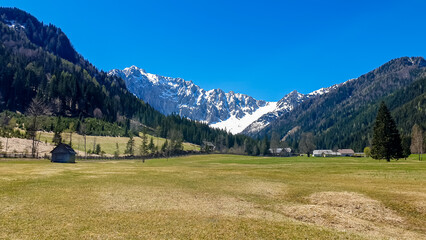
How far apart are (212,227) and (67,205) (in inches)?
507

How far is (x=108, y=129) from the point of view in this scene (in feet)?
619

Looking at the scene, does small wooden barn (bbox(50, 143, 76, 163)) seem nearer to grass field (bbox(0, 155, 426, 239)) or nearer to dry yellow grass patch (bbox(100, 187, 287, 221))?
grass field (bbox(0, 155, 426, 239))

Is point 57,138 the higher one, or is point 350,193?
point 57,138

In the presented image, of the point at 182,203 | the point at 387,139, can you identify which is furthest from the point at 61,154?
the point at 387,139

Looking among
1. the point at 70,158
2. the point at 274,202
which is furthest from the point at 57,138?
the point at 274,202

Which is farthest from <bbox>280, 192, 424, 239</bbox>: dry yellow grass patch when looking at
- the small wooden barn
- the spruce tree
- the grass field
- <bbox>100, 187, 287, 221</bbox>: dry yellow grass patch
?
the small wooden barn

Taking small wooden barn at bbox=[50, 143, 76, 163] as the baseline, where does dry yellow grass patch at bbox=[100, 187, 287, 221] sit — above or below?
below

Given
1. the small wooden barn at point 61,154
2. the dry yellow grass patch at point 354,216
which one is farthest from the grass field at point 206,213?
the small wooden barn at point 61,154

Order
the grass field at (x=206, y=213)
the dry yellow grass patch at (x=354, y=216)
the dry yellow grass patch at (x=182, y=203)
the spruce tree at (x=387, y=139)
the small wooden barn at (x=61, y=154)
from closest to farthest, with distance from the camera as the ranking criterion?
the grass field at (x=206, y=213), the dry yellow grass patch at (x=354, y=216), the dry yellow grass patch at (x=182, y=203), the spruce tree at (x=387, y=139), the small wooden barn at (x=61, y=154)

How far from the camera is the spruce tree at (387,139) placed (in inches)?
3248

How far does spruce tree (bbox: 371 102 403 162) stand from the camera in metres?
82.5

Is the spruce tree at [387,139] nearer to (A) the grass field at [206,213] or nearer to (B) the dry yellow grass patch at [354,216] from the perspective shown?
(A) the grass field at [206,213]

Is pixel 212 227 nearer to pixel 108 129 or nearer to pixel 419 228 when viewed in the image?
pixel 419 228

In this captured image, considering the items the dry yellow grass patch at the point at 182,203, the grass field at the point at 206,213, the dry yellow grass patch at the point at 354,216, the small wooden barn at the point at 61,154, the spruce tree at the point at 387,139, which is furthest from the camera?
the small wooden barn at the point at 61,154
